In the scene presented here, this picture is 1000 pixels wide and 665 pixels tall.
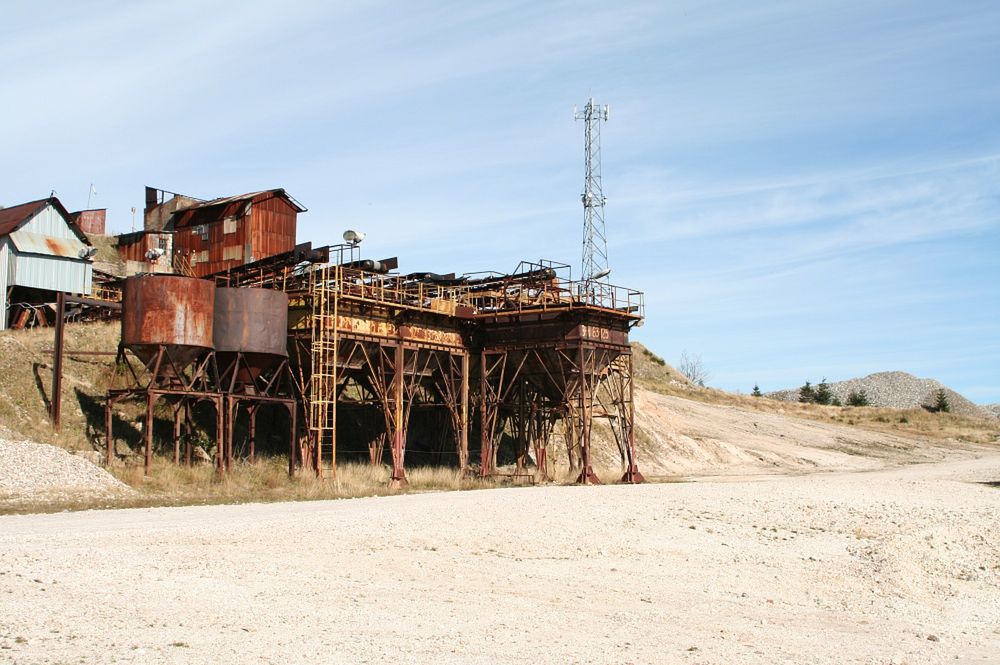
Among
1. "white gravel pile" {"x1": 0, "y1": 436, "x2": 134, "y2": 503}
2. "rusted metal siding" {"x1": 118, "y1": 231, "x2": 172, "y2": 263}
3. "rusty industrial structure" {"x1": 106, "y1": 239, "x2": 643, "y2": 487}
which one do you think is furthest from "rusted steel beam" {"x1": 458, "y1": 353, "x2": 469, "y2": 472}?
"rusted metal siding" {"x1": 118, "y1": 231, "x2": 172, "y2": 263}

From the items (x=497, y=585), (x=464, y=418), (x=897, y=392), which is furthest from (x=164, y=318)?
(x=897, y=392)

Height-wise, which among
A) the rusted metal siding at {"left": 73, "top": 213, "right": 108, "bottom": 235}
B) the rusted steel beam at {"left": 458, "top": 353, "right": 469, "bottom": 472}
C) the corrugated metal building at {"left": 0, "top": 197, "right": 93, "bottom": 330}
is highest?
the rusted metal siding at {"left": 73, "top": 213, "right": 108, "bottom": 235}

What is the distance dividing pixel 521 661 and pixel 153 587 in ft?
20.4

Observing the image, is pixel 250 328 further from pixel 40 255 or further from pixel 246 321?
pixel 40 255

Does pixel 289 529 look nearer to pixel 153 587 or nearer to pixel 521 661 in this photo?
pixel 153 587

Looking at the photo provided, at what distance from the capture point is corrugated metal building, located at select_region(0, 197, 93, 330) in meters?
47.5

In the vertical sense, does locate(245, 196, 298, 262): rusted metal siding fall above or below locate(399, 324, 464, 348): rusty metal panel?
above

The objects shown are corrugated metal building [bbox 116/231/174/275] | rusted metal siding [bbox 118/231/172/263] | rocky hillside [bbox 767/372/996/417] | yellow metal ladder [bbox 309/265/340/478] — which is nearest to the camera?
yellow metal ladder [bbox 309/265/340/478]

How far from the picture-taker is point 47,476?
2945 centimetres

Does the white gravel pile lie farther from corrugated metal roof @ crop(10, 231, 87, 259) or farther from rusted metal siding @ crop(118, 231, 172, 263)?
rusted metal siding @ crop(118, 231, 172, 263)

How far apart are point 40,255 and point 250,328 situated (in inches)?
663

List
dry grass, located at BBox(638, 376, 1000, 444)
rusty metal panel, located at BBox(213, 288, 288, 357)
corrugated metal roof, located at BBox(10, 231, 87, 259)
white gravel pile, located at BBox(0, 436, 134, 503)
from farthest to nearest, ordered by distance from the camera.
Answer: dry grass, located at BBox(638, 376, 1000, 444) < corrugated metal roof, located at BBox(10, 231, 87, 259) < rusty metal panel, located at BBox(213, 288, 288, 357) < white gravel pile, located at BBox(0, 436, 134, 503)

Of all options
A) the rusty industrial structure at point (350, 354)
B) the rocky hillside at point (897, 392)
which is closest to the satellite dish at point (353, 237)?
the rusty industrial structure at point (350, 354)

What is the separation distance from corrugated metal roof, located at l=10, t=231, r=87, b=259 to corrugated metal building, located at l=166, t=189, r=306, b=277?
9.23 meters
